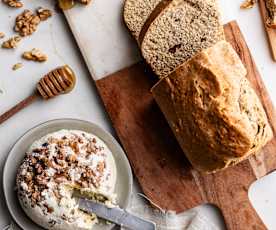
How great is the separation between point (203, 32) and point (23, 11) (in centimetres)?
79

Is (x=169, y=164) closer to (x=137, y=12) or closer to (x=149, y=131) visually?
(x=149, y=131)

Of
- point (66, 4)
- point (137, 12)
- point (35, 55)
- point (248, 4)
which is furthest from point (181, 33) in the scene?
point (35, 55)

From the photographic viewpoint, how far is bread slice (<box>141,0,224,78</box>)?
2.52 meters

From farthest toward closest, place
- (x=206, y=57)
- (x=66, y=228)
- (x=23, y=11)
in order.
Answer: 1. (x=23, y=11)
2. (x=66, y=228)
3. (x=206, y=57)

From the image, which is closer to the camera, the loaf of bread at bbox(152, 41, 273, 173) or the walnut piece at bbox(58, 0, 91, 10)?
the loaf of bread at bbox(152, 41, 273, 173)

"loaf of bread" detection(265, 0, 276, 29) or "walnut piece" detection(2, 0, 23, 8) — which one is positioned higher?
"walnut piece" detection(2, 0, 23, 8)

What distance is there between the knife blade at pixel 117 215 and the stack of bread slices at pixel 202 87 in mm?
334

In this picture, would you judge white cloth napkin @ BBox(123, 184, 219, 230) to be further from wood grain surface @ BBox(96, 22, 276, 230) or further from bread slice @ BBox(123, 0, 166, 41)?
bread slice @ BBox(123, 0, 166, 41)

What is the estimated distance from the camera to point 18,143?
2.56 meters

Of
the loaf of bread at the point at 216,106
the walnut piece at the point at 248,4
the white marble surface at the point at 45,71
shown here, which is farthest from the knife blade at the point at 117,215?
the walnut piece at the point at 248,4

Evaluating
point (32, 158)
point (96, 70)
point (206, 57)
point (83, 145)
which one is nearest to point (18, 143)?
point (32, 158)

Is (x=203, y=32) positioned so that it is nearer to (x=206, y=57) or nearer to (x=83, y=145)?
(x=206, y=57)

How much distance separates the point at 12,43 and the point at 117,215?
86 cm

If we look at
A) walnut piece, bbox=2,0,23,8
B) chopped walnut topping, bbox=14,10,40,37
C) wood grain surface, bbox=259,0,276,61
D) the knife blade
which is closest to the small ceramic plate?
the knife blade
